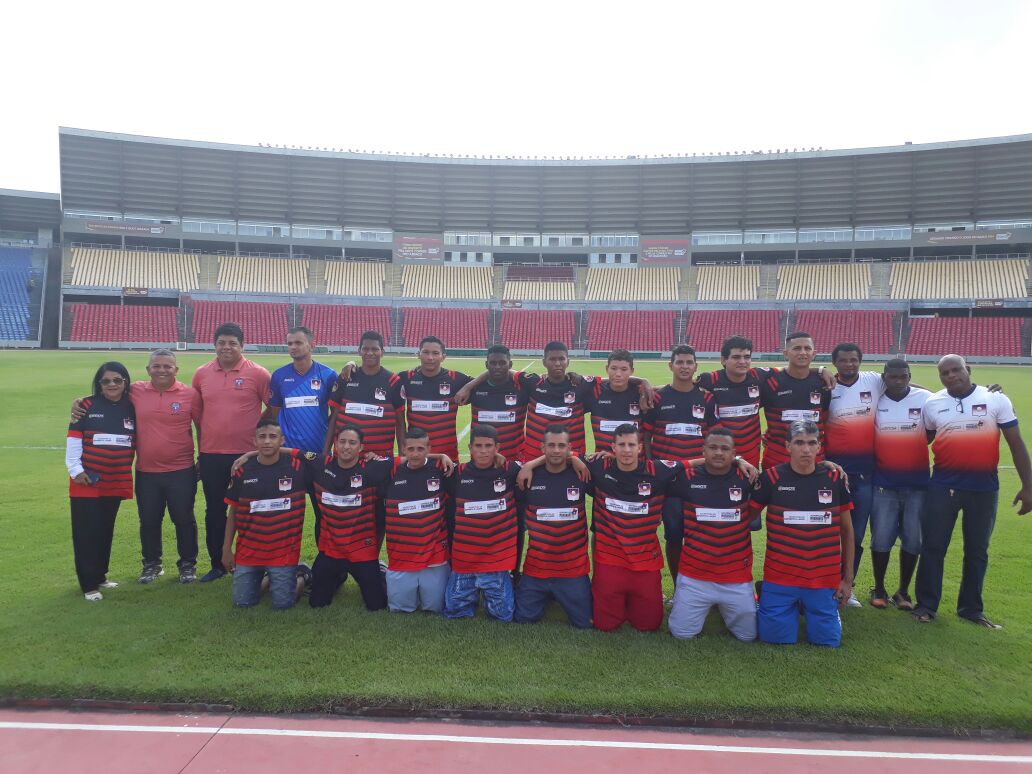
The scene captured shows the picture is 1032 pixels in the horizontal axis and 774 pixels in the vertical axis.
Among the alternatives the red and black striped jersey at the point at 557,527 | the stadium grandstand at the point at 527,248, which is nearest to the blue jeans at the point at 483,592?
the red and black striped jersey at the point at 557,527

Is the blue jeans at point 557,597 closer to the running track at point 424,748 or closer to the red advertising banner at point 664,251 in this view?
the running track at point 424,748

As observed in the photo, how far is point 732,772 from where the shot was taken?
328 cm

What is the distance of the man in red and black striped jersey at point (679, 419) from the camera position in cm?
552

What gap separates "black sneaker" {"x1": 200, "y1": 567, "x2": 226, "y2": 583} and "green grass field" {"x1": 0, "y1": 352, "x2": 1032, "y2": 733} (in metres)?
0.13

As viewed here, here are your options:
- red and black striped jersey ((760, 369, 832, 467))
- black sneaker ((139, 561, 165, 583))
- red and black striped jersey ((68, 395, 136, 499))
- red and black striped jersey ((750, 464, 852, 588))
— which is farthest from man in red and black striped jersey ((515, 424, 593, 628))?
red and black striped jersey ((68, 395, 136, 499))

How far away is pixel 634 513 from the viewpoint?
489 cm

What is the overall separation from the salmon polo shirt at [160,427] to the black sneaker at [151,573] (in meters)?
0.97

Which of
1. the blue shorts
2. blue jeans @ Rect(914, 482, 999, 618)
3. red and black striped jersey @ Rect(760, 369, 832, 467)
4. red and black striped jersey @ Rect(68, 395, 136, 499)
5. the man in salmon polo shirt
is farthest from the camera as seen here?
the man in salmon polo shirt

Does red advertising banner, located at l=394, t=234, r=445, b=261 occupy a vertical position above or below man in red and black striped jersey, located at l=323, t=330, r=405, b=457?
above

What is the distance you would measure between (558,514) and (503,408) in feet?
4.83

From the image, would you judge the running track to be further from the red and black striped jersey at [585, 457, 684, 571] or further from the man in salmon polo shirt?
the man in salmon polo shirt

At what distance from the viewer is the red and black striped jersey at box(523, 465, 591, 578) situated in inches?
196

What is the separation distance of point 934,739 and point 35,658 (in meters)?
6.19

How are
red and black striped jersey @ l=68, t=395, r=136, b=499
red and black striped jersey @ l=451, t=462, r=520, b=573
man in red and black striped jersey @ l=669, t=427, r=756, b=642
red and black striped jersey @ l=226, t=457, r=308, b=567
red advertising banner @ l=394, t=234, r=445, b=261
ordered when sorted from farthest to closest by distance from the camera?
red advertising banner @ l=394, t=234, r=445, b=261
red and black striped jersey @ l=68, t=395, r=136, b=499
red and black striped jersey @ l=226, t=457, r=308, b=567
red and black striped jersey @ l=451, t=462, r=520, b=573
man in red and black striped jersey @ l=669, t=427, r=756, b=642
